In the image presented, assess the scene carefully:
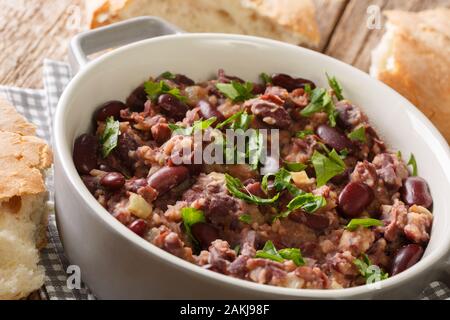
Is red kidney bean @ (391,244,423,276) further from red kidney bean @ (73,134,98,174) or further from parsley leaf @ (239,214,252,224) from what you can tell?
red kidney bean @ (73,134,98,174)

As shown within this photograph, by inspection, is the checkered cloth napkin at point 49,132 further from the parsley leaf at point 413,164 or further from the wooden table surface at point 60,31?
the parsley leaf at point 413,164

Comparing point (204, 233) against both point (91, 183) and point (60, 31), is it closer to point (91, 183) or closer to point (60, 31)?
point (91, 183)

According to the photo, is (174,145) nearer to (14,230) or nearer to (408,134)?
(14,230)

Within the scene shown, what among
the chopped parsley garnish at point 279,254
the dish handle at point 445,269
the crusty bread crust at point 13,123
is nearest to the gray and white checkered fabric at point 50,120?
the crusty bread crust at point 13,123

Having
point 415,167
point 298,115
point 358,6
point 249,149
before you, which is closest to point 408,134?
point 415,167

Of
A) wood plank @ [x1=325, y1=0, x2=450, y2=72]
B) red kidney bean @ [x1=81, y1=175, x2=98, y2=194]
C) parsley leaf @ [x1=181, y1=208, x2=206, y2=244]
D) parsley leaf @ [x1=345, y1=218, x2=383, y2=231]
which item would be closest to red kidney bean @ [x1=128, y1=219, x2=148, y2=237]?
parsley leaf @ [x1=181, y1=208, x2=206, y2=244]
